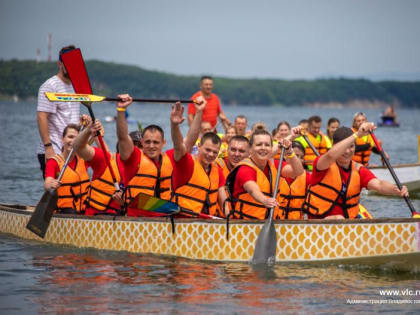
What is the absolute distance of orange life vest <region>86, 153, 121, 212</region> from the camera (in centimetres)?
820

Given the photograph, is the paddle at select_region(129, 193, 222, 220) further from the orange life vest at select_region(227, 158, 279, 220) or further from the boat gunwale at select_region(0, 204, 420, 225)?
the orange life vest at select_region(227, 158, 279, 220)

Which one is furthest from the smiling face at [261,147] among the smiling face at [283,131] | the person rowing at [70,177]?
the smiling face at [283,131]

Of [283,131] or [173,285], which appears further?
[283,131]

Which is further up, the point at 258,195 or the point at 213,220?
the point at 258,195

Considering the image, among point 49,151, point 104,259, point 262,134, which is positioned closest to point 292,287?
point 262,134

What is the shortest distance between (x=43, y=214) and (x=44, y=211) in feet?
0.18

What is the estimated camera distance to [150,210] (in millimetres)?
7605

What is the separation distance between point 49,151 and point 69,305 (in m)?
2.90

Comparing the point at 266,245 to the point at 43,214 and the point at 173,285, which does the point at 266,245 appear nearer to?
the point at 173,285

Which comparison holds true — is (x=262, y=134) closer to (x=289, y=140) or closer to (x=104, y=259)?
(x=289, y=140)

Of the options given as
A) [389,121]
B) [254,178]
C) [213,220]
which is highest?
[254,178]

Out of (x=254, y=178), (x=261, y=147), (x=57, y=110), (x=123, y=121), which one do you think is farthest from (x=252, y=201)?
(x=57, y=110)

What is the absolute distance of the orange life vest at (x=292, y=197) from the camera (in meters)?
8.14

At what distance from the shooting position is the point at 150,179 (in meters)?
7.74
